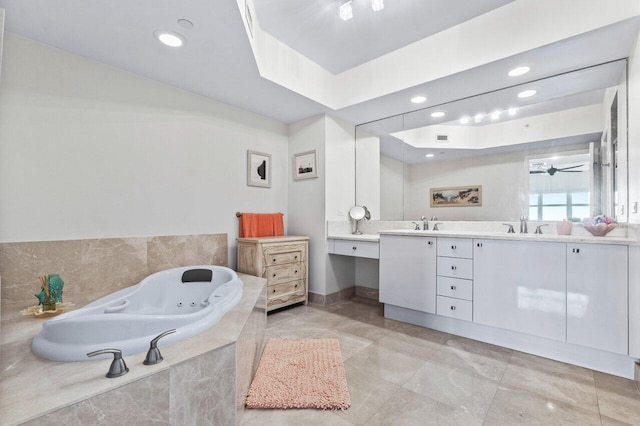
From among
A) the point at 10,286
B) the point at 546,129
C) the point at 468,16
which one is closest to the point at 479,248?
the point at 546,129

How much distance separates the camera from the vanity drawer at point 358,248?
3.08 metres

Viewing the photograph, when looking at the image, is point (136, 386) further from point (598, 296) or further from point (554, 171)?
point (554, 171)

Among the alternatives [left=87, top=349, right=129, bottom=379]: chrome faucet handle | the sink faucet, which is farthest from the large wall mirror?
[left=87, top=349, right=129, bottom=379]: chrome faucet handle

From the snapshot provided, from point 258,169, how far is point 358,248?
1565 mm

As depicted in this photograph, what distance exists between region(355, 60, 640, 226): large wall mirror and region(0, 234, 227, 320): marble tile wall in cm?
249

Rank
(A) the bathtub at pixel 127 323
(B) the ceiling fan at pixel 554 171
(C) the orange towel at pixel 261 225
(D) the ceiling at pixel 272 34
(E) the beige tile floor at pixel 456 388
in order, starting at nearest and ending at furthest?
1. (A) the bathtub at pixel 127 323
2. (E) the beige tile floor at pixel 456 388
3. (D) the ceiling at pixel 272 34
4. (B) the ceiling fan at pixel 554 171
5. (C) the orange towel at pixel 261 225

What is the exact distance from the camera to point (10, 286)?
6.32 ft

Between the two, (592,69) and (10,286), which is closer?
(10,286)

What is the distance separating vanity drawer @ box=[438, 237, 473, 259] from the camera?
2416mm

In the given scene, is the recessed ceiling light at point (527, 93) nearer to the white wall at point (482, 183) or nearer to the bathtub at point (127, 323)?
the white wall at point (482, 183)

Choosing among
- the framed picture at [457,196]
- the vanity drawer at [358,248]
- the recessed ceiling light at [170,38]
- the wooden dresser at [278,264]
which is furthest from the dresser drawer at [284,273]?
the recessed ceiling light at [170,38]

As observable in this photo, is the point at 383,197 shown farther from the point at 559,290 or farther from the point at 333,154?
the point at 559,290

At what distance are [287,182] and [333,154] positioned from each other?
2.45 feet

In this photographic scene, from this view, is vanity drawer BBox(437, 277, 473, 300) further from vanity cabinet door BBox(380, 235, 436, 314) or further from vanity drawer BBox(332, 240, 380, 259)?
vanity drawer BBox(332, 240, 380, 259)
